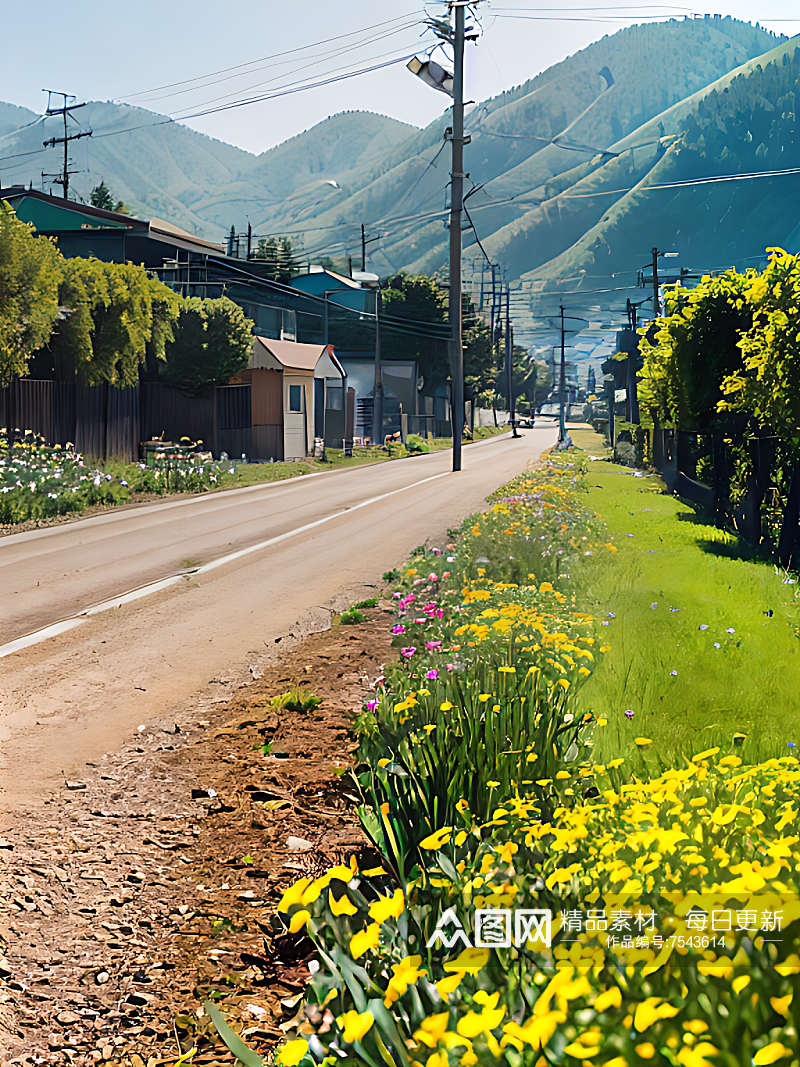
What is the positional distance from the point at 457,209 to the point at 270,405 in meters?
10.0

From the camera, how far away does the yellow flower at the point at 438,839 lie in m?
2.72

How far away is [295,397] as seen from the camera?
3641 cm

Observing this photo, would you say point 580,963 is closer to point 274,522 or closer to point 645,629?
point 645,629

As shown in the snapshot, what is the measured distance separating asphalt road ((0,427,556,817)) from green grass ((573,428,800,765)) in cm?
282

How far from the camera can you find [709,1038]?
183 centimetres

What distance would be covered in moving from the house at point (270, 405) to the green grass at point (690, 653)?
2442cm

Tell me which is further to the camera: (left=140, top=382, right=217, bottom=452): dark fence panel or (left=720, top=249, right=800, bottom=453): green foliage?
(left=140, top=382, right=217, bottom=452): dark fence panel

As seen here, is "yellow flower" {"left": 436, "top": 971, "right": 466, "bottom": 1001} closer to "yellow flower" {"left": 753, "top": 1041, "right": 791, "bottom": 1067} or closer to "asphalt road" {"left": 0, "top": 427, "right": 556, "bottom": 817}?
"yellow flower" {"left": 753, "top": 1041, "right": 791, "bottom": 1067}

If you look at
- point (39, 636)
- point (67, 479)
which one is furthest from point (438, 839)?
point (67, 479)

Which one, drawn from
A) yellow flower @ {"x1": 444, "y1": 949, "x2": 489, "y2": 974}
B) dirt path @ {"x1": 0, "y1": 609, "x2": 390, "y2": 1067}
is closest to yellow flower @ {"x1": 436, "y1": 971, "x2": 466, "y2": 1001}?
yellow flower @ {"x1": 444, "y1": 949, "x2": 489, "y2": 974}

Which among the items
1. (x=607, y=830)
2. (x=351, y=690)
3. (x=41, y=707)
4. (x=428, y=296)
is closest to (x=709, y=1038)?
(x=607, y=830)

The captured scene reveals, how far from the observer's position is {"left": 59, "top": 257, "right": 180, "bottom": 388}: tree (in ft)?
73.9

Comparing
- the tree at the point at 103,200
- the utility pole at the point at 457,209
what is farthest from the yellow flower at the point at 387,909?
the tree at the point at 103,200

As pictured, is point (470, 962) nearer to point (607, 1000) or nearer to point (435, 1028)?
point (435, 1028)
